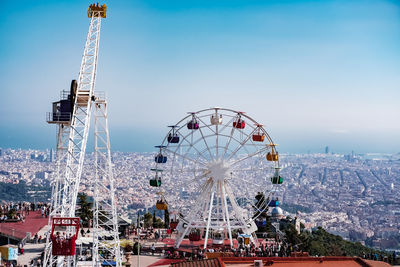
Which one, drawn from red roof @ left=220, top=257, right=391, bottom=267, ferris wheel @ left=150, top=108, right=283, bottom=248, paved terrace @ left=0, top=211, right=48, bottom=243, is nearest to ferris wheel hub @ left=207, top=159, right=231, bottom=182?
ferris wheel @ left=150, top=108, right=283, bottom=248

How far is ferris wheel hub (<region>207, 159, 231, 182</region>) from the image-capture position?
46.6 meters

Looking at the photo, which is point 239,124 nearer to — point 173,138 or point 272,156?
point 272,156

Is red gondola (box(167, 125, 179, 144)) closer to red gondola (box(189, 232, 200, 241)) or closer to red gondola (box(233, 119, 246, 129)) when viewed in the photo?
red gondola (box(233, 119, 246, 129))

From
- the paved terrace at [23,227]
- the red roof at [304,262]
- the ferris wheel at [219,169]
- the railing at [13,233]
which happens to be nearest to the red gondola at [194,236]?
the ferris wheel at [219,169]

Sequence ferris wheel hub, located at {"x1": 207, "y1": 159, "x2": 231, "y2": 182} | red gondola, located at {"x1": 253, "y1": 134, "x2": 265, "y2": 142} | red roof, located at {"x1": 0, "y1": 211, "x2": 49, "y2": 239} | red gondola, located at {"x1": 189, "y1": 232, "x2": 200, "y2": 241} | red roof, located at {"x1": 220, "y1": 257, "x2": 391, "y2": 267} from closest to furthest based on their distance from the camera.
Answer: red roof, located at {"x1": 220, "y1": 257, "x2": 391, "y2": 267}, red gondola, located at {"x1": 253, "y1": 134, "x2": 265, "y2": 142}, ferris wheel hub, located at {"x1": 207, "y1": 159, "x2": 231, "y2": 182}, red gondola, located at {"x1": 189, "y1": 232, "x2": 200, "y2": 241}, red roof, located at {"x1": 0, "y1": 211, "x2": 49, "y2": 239}

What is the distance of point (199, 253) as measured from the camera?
40.7 m

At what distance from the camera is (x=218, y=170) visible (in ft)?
153

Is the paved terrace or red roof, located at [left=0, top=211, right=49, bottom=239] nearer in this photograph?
the paved terrace

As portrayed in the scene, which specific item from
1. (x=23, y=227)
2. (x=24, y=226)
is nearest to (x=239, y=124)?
(x=23, y=227)

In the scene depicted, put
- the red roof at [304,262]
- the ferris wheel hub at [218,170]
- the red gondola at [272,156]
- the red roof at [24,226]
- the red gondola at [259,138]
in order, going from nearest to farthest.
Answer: the red roof at [304,262] → the red gondola at [259,138] → the red gondola at [272,156] → the ferris wheel hub at [218,170] → the red roof at [24,226]

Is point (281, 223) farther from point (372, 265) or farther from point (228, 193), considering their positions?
point (372, 265)

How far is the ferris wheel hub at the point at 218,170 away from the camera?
46.6 metres

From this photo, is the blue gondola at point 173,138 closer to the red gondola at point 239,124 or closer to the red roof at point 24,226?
the red gondola at point 239,124

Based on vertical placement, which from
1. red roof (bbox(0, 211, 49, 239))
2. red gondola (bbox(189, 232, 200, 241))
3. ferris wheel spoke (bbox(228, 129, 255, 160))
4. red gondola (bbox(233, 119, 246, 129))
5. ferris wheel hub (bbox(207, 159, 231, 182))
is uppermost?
red gondola (bbox(233, 119, 246, 129))
